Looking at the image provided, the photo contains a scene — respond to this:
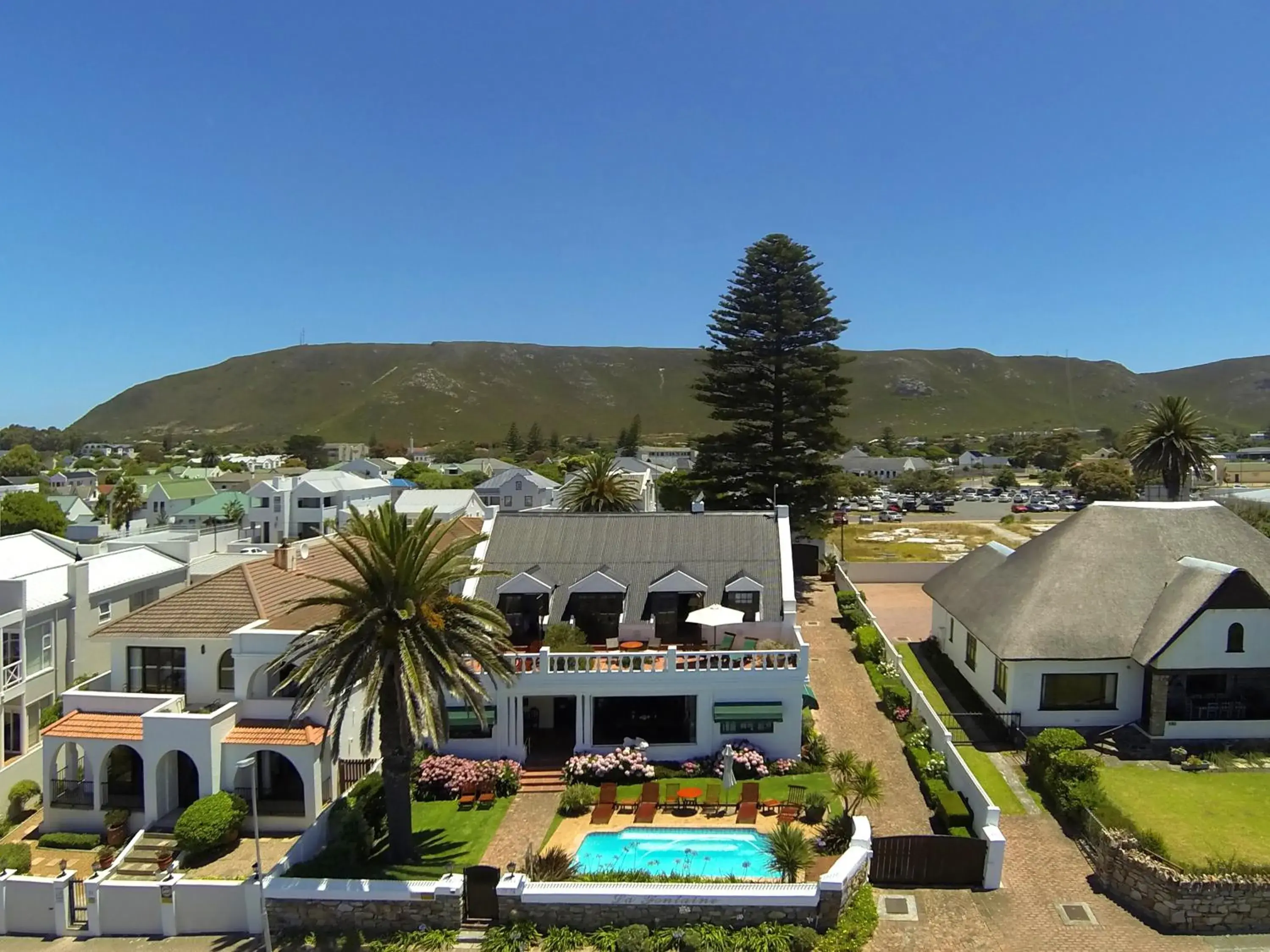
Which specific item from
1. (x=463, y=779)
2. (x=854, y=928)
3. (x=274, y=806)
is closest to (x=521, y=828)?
(x=463, y=779)

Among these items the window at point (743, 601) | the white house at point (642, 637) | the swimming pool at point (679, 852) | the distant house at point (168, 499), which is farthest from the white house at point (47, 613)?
the distant house at point (168, 499)

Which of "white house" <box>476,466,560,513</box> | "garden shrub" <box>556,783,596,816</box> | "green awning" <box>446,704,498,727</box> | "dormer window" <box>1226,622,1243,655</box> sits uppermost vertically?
"white house" <box>476,466,560,513</box>

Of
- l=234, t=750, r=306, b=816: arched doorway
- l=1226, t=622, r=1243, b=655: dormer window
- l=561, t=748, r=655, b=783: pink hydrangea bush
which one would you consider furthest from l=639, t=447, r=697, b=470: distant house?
l=234, t=750, r=306, b=816: arched doorway

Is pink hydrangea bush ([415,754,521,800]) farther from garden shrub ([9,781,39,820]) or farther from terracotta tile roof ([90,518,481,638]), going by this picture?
garden shrub ([9,781,39,820])

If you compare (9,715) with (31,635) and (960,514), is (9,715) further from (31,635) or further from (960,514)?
(960,514)

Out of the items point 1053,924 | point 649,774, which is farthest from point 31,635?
point 1053,924

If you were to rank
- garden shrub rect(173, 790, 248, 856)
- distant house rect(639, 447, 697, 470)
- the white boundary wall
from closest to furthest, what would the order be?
the white boundary wall → garden shrub rect(173, 790, 248, 856) → distant house rect(639, 447, 697, 470)

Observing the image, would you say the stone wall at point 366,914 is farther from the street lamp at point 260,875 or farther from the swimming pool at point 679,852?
the swimming pool at point 679,852
